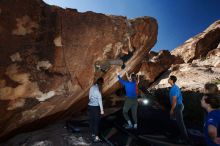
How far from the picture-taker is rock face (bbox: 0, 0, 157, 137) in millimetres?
5910

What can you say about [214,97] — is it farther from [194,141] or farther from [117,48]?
[117,48]

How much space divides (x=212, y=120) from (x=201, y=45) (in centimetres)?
2373

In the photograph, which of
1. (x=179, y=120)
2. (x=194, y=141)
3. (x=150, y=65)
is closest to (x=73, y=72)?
(x=179, y=120)

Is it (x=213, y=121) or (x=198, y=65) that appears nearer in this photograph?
(x=213, y=121)

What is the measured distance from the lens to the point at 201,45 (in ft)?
83.7

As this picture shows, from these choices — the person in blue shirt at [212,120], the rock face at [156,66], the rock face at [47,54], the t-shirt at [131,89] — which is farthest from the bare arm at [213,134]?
the rock face at [156,66]

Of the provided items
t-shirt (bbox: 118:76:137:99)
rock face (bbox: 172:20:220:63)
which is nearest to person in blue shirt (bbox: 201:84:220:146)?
t-shirt (bbox: 118:76:137:99)

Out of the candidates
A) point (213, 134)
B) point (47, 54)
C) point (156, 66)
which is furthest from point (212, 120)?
point (156, 66)

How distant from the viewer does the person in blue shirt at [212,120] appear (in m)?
3.29

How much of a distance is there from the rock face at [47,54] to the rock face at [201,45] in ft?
61.0

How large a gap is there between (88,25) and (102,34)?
0.54 m

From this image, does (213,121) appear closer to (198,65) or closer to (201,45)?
(198,65)

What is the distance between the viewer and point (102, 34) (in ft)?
24.3

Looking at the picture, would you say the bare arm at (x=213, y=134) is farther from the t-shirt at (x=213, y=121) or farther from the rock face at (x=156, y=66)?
the rock face at (x=156, y=66)
